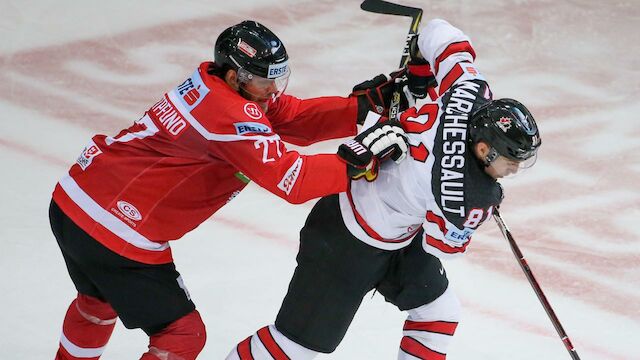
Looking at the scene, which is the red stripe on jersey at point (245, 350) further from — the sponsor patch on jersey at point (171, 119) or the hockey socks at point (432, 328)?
the sponsor patch on jersey at point (171, 119)

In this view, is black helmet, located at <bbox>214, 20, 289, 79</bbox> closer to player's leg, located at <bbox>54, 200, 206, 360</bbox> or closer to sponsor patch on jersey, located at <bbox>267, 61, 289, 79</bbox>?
sponsor patch on jersey, located at <bbox>267, 61, 289, 79</bbox>

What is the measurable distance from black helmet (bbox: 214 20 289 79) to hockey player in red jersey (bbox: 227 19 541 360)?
0.42m

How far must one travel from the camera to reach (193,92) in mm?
3395

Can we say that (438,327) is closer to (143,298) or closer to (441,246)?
(441,246)

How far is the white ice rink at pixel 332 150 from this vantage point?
440 cm

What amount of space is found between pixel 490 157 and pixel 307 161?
1.73 ft

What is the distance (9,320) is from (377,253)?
1548mm

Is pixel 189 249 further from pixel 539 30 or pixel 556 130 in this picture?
pixel 539 30

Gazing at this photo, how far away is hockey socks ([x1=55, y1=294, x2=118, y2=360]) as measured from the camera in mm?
3771

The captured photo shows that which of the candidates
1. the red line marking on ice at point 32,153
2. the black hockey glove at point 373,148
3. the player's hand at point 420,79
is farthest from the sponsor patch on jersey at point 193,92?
the red line marking on ice at point 32,153

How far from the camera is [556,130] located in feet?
19.3

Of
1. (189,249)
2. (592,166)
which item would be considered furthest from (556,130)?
(189,249)

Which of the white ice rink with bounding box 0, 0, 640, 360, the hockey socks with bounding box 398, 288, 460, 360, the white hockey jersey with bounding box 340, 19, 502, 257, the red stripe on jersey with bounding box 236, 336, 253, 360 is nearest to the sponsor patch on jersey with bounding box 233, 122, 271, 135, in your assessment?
the white hockey jersey with bounding box 340, 19, 502, 257

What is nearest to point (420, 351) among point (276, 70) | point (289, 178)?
point (289, 178)
